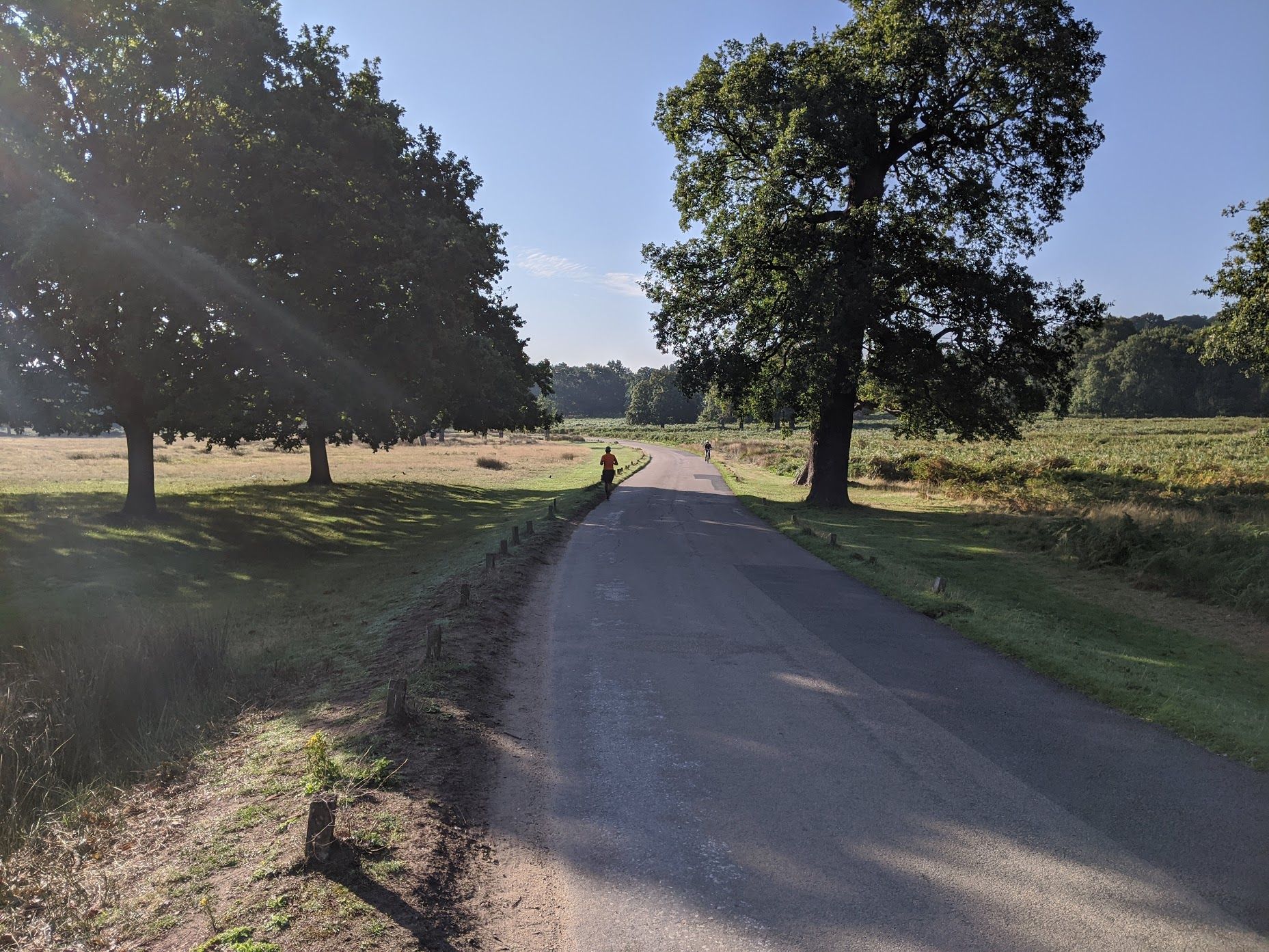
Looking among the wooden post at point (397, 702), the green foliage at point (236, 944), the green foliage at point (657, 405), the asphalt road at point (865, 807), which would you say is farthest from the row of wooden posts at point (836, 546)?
the green foliage at point (657, 405)

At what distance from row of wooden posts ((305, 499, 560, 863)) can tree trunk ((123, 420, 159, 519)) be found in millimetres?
13825

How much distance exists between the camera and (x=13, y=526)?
760 inches

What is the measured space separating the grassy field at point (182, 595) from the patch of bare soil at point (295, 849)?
37.7 inches

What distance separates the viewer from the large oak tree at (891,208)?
21.7m

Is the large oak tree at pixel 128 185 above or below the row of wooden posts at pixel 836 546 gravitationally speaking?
above

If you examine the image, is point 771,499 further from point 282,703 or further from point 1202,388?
point 1202,388

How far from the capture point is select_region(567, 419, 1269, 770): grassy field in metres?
8.64

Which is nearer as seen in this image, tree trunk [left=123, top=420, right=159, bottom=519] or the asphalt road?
the asphalt road

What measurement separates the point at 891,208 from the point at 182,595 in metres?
20.7

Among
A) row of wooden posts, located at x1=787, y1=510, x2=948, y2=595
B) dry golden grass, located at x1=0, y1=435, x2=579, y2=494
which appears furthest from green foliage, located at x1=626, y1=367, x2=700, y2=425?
row of wooden posts, located at x1=787, y1=510, x2=948, y2=595

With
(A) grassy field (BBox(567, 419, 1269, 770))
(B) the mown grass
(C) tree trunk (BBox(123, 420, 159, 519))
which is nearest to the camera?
(A) grassy field (BBox(567, 419, 1269, 770))

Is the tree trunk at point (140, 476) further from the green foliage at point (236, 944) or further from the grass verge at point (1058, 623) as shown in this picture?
the green foliage at point (236, 944)

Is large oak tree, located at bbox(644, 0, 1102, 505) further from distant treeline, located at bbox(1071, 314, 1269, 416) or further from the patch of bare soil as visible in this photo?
distant treeline, located at bbox(1071, 314, 1269, 416)

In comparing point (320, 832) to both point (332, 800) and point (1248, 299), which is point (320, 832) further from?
point (1248, 299)
